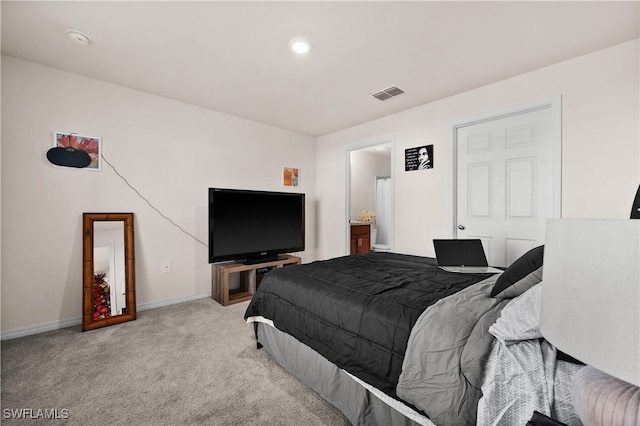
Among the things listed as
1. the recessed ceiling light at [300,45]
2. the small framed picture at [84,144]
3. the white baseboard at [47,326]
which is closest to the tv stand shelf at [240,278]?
the white baseboard at [47,326]

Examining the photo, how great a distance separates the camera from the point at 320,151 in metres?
5.01

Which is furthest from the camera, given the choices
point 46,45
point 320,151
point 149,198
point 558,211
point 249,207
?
point 320,151

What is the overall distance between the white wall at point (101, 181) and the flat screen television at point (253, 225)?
393mm

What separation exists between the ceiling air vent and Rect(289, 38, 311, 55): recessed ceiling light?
3.76 ft

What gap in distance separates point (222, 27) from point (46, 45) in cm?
155

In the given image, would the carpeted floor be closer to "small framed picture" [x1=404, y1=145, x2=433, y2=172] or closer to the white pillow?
the white pillow

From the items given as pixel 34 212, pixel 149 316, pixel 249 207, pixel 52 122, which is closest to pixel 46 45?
pixel 52 122

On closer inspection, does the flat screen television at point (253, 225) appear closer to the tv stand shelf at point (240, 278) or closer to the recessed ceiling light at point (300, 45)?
the tv stand shelf at point (240, 278)

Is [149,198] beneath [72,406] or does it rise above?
above

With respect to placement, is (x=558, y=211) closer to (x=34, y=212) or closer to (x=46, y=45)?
(x=46, y=45)

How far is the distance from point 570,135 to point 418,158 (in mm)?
1458

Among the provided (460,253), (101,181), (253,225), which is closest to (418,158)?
(460,253)

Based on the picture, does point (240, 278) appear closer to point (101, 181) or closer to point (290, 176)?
point (290, 176)

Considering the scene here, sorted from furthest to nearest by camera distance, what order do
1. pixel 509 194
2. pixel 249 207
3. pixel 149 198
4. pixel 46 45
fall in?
1. pixel 249 207
2. pixel 149 198
3. pixel 509 194
4. pixel 46 45
